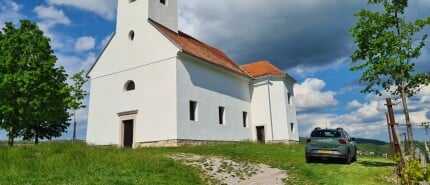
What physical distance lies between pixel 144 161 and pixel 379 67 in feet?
35.1

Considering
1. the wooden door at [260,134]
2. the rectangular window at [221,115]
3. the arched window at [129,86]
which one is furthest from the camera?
the wooden door at [260,134]

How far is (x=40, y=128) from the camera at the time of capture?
123 ft

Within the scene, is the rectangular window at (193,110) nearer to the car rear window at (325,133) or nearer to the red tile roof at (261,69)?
the car rear window at (325,133)

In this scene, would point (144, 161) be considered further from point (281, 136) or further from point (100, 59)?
point (281, 136)

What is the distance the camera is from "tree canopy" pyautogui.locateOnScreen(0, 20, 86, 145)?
26.2 m

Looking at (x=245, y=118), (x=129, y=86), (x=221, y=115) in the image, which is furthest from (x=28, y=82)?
(x=245, y=118)

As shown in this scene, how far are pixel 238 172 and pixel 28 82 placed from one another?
2067cm

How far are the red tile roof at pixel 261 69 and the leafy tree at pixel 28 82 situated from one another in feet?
52.5

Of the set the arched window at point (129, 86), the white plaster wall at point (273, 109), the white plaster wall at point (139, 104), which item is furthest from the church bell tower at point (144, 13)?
the white plaster wall at point (273, 109)

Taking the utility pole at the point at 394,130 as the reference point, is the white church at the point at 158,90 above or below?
above

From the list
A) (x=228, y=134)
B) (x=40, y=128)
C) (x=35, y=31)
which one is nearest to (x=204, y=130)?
(x=228, y=134)

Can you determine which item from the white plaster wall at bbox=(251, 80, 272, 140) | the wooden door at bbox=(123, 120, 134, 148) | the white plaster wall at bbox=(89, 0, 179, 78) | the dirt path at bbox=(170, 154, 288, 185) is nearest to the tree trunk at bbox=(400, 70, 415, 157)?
the dirt path at bbox=(170, 154, 288, 185)

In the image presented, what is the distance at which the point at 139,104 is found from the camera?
75.4 feet

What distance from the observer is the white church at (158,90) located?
71.9 ft
